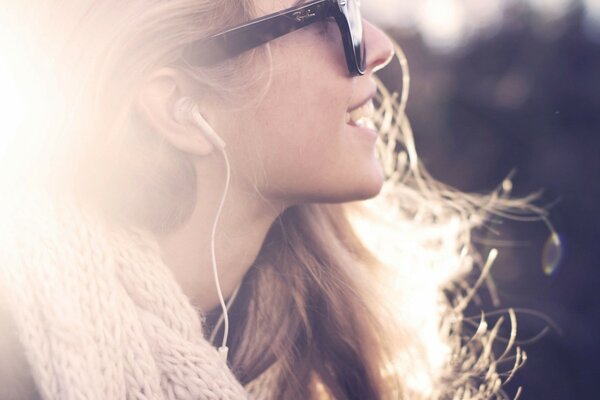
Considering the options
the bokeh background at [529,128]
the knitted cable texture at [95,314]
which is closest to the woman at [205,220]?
the knitted cable texture at [95,314]

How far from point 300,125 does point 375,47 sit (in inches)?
16.0

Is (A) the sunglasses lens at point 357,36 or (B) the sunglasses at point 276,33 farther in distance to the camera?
(A) the sunglasses lens at point 357,36

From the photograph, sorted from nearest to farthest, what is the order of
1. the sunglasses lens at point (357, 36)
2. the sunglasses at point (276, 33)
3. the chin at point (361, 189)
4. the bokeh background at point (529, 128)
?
1. the sunglasses at point (276, 33)
2. the sunglasses lens at point (357, 36)
3. the chin at point (361, 189)
4. the bokeh background at point (529, 128)

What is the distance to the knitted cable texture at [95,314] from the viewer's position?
53.6 inches

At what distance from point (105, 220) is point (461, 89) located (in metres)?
6.66

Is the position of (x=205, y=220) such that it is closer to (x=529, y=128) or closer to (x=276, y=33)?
(x=276, y=33)

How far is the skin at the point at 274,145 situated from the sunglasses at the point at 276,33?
1.5 inches

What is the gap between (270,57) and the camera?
A: 1.75 m

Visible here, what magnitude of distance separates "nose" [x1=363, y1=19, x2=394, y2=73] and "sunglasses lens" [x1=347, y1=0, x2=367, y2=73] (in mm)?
109

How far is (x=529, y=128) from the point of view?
22.1ft

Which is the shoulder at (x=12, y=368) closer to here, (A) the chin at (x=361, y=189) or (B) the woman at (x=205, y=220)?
(B) the woman at (x=205, y=220)

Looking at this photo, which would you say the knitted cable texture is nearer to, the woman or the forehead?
the woman

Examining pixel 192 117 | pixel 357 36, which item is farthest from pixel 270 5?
pixel 192 117

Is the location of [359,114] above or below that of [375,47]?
below
